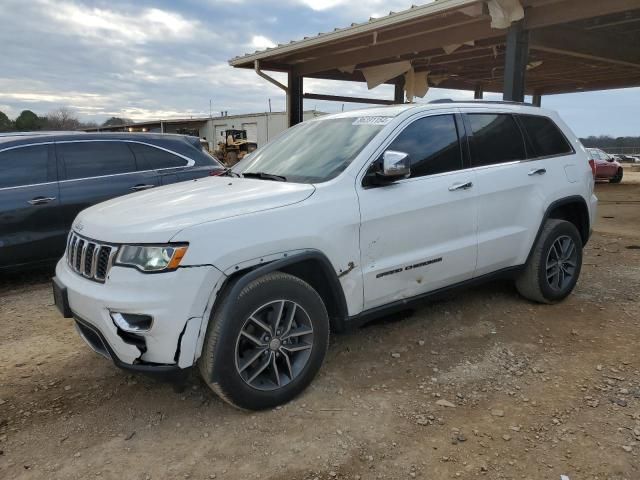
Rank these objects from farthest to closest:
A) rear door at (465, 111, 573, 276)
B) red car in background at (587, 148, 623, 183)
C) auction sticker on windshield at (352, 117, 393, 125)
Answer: red car in background at (587, 148, 623, 183) → rear door at (465, 111, 573, 276) → auction sticker on windshield at (352, 117, 393, 125)

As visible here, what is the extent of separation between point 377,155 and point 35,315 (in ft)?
11.6

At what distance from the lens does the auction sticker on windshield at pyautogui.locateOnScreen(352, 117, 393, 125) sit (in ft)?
11.9

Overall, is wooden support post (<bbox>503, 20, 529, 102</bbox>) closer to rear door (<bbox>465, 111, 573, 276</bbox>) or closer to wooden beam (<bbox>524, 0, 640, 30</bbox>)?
wooden beam (<bbox>524, 0, 640, 30</bbox>)

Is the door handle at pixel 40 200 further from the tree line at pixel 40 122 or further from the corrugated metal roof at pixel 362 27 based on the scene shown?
the tree line at pixel 40 122

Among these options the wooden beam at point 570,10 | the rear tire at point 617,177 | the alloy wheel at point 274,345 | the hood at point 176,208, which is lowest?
the alloy wheel at point 274,345

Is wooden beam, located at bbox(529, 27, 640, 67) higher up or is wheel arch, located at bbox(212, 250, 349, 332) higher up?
wooden beam, located at bbox(529, 27, 640, 67)

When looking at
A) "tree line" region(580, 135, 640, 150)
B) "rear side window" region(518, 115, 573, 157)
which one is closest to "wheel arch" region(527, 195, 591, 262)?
"rear side window" region(518, 115, 573, 157)

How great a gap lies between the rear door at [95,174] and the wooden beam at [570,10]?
6.60 m

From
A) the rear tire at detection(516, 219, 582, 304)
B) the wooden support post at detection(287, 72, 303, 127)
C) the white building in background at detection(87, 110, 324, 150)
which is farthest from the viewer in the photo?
the white building in background at detection(87, 110, 324, 150)

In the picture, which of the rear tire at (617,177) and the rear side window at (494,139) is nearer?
the rear side window at (494,139)

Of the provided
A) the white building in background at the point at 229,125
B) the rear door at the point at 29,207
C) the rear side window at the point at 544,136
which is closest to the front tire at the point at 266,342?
the rear side window at the point at 544,136

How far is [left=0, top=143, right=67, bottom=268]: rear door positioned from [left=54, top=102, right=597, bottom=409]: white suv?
245 centimetres

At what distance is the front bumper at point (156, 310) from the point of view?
2559mm

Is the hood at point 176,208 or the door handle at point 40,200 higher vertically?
the hood at point 176,208
